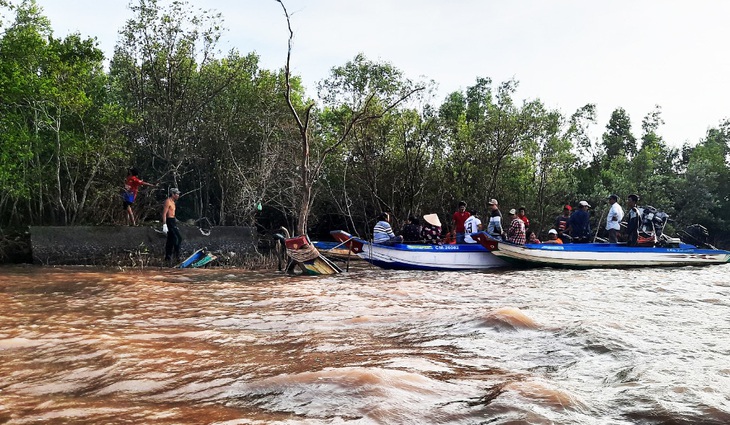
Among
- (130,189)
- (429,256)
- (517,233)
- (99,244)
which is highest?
(130,189)

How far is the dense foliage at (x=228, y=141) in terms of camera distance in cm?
1455

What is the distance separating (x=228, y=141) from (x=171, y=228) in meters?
7.29

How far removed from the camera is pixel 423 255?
1482 cm

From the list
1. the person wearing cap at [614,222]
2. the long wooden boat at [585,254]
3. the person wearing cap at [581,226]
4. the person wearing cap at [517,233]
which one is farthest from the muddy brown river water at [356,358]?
the person wearing cap at [581,226]

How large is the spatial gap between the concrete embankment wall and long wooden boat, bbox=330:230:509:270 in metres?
4.41

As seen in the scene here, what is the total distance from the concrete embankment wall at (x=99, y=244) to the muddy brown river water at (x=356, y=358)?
17.8ft

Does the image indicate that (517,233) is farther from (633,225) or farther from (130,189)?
(130,189)

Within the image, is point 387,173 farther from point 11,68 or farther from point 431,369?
point 431,369

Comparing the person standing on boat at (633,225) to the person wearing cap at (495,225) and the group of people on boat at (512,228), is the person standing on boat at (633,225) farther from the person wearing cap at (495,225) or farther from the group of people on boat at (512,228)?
the person wearing cap at (495,225)

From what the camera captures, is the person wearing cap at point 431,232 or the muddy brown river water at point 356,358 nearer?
the muddy brown river water at point 356,358

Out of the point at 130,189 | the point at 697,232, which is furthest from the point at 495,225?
the point at 130,189

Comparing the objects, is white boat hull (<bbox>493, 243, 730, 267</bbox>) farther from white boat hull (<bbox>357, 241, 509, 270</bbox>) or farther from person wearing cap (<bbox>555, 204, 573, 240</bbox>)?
person wearing cap (<bbox>555, 204, 573, 240</bbox>)

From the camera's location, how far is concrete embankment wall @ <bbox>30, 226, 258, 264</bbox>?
45.4 ft

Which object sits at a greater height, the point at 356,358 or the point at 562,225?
the point at 562,225
